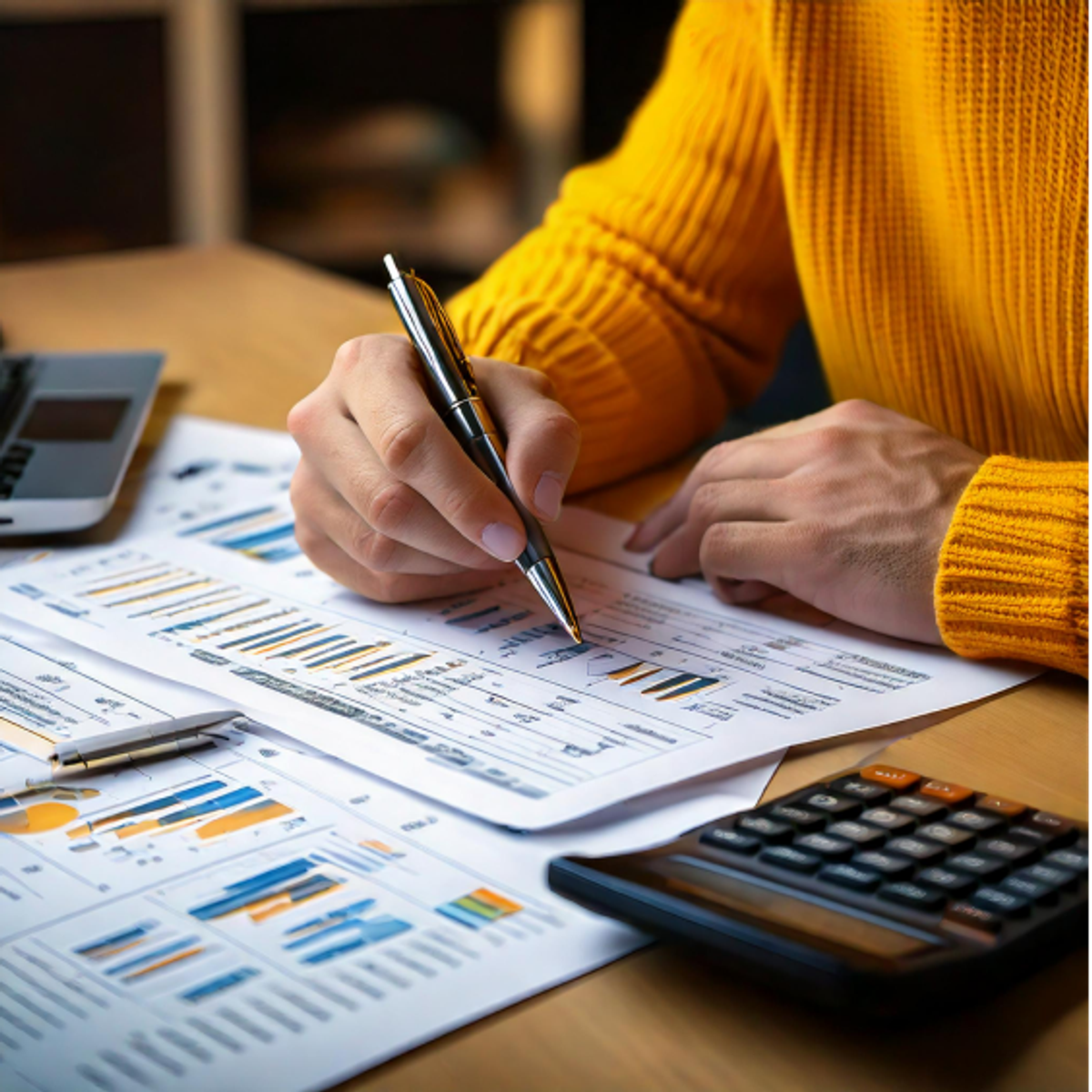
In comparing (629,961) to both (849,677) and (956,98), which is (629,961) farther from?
(956,98)

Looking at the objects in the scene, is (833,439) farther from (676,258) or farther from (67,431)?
(67,431)

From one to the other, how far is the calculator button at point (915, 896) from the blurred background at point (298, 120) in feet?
5.69

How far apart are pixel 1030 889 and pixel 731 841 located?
66mm

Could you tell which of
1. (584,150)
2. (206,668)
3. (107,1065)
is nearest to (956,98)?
(206,668)

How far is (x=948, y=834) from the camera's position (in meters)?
0.30

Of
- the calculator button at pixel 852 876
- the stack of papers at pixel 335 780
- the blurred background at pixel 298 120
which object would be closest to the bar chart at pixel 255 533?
the stack of papers at pixel 335 780

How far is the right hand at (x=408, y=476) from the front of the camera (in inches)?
17.8

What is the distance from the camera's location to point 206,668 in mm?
433

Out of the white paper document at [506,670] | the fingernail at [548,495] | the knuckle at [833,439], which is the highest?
the knuckle at [833,439]

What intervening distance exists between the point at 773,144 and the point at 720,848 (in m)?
0.53

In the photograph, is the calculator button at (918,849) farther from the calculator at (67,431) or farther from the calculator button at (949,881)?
the calculator at (67,431)

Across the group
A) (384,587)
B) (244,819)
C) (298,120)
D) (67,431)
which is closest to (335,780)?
(244,819)

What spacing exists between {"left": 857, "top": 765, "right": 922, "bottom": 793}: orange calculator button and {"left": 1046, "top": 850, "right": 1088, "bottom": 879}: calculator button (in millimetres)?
48

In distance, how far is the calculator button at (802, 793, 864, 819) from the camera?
31cm
